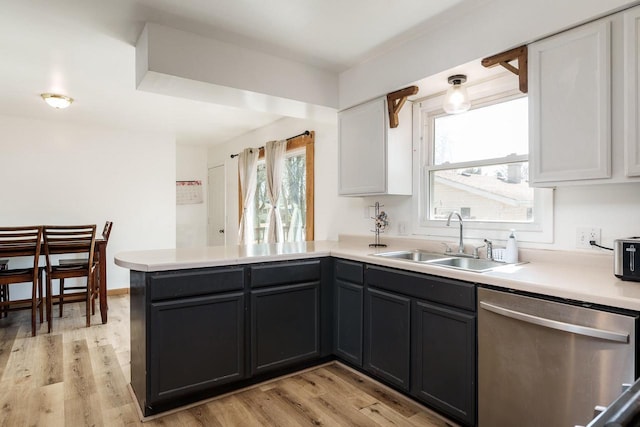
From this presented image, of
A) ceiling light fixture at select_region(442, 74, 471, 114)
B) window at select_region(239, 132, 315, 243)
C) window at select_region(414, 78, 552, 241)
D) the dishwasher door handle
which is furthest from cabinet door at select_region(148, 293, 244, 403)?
window at select_region(239, 132, 315, 243)

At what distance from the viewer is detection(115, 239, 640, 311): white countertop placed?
1.43 metres

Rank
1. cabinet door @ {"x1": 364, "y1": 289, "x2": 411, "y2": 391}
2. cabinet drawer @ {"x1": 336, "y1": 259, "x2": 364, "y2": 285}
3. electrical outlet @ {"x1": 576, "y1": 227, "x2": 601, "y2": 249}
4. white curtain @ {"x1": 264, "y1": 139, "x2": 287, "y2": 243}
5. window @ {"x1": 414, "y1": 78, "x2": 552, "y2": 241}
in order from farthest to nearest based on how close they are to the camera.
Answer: white curtain @ {"x1": 264, "y1": 139, "x2": 287, "y2": 243}
cabinet drawer @ {"x1": 336, "y1": 259, "x2": 364, "y2": 285}
window @ {"x1": 414, "y1": 78, "x2": 552, "y2": 241}
cabinet door @ {"x1": 364, "y1": 289, "x2": 411, "y2": 391}
electrical outlet @ {"x1": 576, "y1": 227, "x2": 601, "y2": 249}

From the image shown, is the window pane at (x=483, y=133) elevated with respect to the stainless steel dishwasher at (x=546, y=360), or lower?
elevated

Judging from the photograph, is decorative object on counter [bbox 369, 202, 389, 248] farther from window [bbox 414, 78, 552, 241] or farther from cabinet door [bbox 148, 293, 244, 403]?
cabinet door [bbox 148, 293, 244, 403]

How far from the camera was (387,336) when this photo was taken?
229 cm

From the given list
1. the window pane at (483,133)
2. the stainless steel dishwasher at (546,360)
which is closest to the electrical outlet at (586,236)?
the window pane at (483,133)

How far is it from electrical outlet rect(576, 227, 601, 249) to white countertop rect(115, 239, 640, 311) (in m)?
0.05

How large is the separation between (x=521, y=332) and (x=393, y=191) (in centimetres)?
145

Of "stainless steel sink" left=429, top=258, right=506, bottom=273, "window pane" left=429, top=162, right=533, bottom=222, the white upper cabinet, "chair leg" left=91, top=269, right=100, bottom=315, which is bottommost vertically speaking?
"chair leg" left=91, top=269, right=100, bottom=315

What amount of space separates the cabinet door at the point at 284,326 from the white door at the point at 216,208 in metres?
4.02

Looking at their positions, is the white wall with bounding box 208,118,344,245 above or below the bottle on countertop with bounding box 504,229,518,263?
above

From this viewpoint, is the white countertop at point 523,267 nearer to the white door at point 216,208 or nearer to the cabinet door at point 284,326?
the cabinet door at point 284,326

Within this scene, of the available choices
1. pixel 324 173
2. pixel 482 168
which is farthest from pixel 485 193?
pixel 324 173

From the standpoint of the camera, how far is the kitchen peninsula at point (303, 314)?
1871mm
